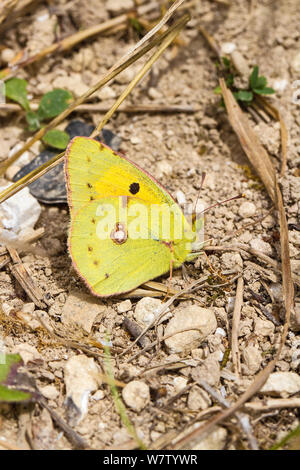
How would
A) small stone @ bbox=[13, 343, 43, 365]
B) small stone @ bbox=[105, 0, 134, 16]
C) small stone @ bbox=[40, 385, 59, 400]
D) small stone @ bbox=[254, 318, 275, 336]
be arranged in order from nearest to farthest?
small stone @ bbox=[40, 385, 59, 400] → small stone @ bbox=[13, 343, 43, 365] → small stone @ bbox=[254, 318, 275, 336] → small stone @ bbox=[105, 0, 134, 16]

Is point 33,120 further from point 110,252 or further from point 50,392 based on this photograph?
point 50,392

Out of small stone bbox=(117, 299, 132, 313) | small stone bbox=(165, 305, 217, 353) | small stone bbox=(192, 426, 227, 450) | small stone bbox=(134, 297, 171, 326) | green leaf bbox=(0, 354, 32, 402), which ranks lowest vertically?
small stone bbox=(192, 426, 227, 450)

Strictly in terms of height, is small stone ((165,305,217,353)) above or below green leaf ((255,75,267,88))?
below

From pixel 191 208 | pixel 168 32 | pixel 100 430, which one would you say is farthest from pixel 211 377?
pixel 168 32

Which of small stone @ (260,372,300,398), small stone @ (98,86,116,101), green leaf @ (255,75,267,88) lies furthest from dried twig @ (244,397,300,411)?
small stone @ (98,86,116,101)

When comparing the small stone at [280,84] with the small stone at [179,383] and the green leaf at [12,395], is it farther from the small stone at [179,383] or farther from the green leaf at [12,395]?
the green leaf at [12,395]

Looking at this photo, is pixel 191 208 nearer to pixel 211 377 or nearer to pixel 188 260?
pixel 188 260

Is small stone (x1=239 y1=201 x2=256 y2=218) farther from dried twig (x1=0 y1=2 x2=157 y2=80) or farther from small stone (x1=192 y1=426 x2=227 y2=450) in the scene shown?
dried twig (x1=0 y1=2 x2=157 y2=80)
